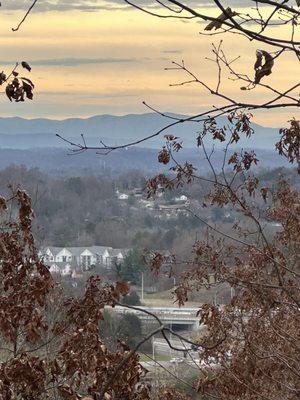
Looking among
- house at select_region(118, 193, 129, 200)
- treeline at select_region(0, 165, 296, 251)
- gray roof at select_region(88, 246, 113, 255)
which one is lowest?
house at select_region(118, 193, 129, 200)

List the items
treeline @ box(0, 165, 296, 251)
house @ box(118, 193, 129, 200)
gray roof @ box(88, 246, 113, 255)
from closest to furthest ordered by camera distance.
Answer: gray roof @ box(88, 246, 113, 255) → treeline @ box(0, 165, 296, 251) → house @ box(118, 193, 129, 200)

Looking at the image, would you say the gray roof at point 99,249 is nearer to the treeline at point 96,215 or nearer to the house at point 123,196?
the treeline at point 96,215

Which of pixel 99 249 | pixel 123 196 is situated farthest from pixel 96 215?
pixel 99 249

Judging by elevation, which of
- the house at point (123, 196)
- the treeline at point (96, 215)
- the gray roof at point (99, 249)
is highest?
the gray roof at point (99, 249)

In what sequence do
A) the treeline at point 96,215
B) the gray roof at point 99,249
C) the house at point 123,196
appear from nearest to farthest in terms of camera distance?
1. the gray roof at point 99,249
2. the treeline at point 96,215
3. the house at point 123,196

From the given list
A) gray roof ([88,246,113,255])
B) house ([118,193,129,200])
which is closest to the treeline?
house ([118,193,129,200])

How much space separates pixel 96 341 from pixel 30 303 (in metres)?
0.78

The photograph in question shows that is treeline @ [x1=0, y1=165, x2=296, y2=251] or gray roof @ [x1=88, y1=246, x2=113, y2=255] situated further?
treeline @ [x1=0, y1=165, x2=296, y2=251]

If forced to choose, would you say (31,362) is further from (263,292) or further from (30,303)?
(263,292)

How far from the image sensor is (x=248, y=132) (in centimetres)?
668

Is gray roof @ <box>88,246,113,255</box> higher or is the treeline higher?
gray roof @ <box>88,246,113,255</box>

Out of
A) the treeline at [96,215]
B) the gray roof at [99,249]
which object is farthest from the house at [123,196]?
the gray roof at [99,249]

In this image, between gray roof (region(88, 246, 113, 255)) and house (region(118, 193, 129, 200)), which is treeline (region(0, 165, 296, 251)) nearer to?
house (region(118, 193, 129, 200))

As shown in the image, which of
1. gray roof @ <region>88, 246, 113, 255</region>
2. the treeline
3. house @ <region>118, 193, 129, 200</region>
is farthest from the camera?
house @ <region>118, 193, 129, 200</region>
